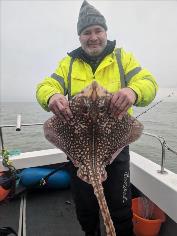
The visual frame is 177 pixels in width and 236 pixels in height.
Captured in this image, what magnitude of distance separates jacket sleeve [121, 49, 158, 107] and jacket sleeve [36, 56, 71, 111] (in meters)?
0.65

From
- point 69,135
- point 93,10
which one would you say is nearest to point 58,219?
point 69,135

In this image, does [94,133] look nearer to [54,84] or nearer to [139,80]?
[139,80]

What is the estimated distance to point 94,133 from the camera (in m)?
2.07

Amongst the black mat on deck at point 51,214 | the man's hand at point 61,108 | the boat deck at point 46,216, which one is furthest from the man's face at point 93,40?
the black mat on deck at point 51,214

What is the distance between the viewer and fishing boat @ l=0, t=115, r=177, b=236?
3.26 m

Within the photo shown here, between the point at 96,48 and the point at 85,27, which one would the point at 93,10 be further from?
the point at 96,48

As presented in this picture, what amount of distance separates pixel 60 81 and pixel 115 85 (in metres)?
0.59

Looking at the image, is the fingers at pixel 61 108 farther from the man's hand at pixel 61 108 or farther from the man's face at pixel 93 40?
the man's face at pixel 93 40

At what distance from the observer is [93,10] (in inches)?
112

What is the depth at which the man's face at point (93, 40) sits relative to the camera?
2.67 metres

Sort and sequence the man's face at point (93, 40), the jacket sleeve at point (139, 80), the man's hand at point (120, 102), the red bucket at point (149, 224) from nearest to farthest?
the man's hand at point (120, 102) < the jacket sleeve at point (139, 80) < the man's face at point (93, 40) < the red bucket at point (149, 224)

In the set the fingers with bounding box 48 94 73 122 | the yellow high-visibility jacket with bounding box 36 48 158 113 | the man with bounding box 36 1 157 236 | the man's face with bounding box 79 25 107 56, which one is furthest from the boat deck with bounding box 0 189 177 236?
the man's face with bounding box 79 25 107 56

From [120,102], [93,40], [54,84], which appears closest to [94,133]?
[120,102]

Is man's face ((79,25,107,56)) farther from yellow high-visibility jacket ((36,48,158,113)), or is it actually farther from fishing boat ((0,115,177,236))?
fishing boat ((0,115,177,236))
